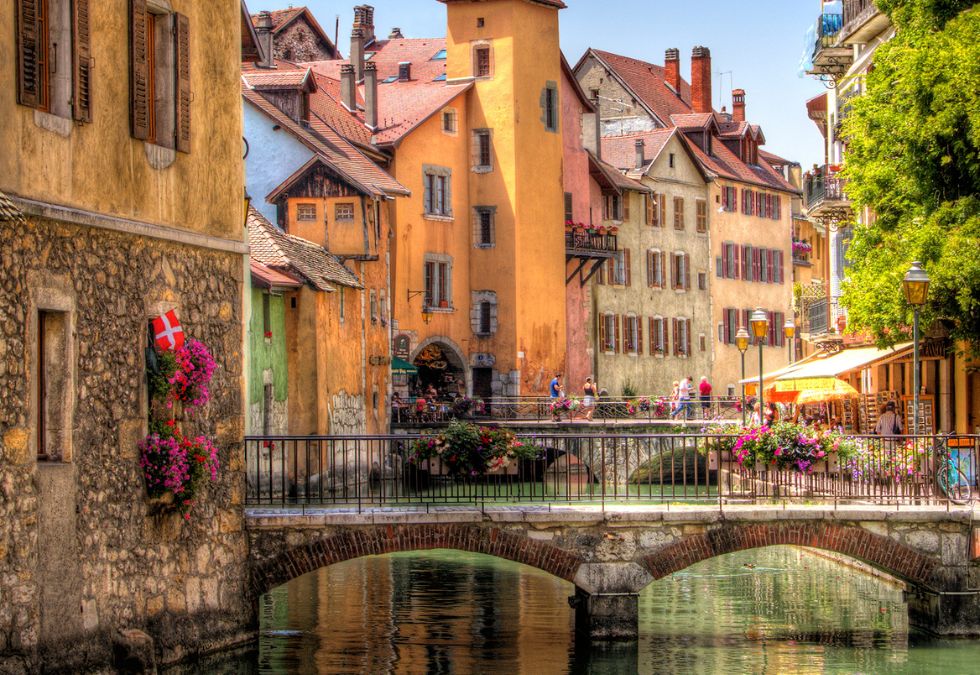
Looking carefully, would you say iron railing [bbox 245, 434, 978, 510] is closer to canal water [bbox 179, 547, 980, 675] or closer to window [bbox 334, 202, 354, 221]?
canal water [bbox 179, 547, 980, 675]

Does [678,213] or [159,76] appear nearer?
[159,76]

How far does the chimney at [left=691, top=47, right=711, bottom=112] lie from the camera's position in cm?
6556

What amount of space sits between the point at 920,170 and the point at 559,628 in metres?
8.73

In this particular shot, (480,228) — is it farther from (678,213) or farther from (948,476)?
(948,476)

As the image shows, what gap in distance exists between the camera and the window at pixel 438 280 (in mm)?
47312

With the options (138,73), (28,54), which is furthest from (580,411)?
(28,54)

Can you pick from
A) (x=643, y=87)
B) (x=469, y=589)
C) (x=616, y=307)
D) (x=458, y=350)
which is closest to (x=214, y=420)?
(x=469, y=589)

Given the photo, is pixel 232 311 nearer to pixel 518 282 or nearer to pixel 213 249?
pixel 213 249

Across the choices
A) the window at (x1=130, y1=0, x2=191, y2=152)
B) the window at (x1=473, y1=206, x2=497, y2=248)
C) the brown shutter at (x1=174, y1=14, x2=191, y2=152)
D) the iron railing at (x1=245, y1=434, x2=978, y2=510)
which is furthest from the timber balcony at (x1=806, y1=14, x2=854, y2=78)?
the window at (x1=130, y1=0, x2=191, y2=152)

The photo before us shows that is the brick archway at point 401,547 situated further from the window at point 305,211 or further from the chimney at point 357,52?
the chimney at point 357,52

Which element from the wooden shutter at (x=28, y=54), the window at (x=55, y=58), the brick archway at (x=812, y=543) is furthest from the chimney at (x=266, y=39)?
the wooden shutter at (x=28, y=54)

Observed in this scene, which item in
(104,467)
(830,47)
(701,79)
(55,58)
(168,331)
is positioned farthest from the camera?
(701,79)

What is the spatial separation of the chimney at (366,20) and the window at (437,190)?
573 inches

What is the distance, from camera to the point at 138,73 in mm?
15070
